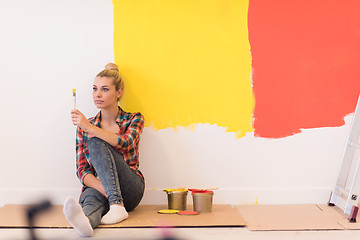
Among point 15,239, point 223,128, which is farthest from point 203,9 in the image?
point 15,239

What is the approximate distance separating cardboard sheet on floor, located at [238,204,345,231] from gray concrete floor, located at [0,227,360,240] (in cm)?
8

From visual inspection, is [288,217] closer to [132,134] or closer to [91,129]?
[132,134]

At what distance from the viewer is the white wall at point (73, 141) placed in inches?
124

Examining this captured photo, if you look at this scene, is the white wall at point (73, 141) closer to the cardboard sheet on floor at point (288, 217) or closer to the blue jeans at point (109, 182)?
the cardboard sheet on floor at point (288, 217)

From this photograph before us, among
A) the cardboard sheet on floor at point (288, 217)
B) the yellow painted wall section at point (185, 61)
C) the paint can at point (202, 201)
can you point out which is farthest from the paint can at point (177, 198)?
the yellow painted wall section at point (185, 61)

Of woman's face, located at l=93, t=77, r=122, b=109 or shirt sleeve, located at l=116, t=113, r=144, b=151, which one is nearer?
shirt sleeve, located at l=116, t=113, r=144, b=151

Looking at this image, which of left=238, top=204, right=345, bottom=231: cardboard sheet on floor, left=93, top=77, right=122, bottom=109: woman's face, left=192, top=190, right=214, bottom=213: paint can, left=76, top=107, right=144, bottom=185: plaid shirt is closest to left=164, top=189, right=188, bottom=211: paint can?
left=192, top=190, right=214, bottom=213: paint can

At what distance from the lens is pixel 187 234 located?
243 centimetres

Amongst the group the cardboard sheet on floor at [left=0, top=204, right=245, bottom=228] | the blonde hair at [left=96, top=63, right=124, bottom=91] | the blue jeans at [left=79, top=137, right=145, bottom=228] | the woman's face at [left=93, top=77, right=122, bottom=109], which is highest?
the blonde hair at [left=96, top=63, right=124, bottom=91]

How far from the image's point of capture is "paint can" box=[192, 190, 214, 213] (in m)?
2.90

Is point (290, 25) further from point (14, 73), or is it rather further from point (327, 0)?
point (14, 73)

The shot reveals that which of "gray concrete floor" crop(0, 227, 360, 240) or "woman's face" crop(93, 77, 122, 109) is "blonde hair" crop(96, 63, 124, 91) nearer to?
"woman's face" crop(93, 77, 122, 109)

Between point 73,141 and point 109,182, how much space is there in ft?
2.21

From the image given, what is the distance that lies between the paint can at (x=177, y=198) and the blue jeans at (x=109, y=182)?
0.71 feet
